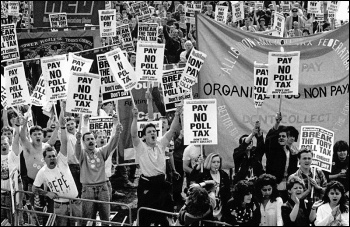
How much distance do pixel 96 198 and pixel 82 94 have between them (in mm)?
1695

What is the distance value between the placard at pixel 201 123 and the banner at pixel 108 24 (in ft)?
30.6

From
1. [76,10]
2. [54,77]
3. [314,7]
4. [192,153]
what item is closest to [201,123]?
[192,153]

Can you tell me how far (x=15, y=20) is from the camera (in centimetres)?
2589

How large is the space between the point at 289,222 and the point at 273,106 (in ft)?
13.2

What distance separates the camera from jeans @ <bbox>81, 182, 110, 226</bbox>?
1010 cm

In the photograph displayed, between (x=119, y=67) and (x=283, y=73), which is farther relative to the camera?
(x=119, y=67)

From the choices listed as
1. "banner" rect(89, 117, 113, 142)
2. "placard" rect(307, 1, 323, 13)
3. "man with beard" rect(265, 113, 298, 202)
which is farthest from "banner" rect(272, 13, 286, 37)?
"man with beard" rect(265, 113, 298, 202)

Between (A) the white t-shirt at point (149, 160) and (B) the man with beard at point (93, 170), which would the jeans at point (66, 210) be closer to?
(B) the man with beard at point (93, 170)

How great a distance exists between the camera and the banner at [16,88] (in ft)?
39.9

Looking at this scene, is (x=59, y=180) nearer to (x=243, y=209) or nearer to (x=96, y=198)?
(x=96, y=198)

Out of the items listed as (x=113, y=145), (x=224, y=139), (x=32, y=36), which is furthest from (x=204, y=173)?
(x=32, y=36)

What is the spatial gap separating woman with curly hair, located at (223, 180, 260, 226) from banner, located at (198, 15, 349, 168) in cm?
343

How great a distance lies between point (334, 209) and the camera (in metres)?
8.45

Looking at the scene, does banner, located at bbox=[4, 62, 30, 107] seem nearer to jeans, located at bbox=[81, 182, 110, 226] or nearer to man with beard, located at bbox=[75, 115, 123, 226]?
man with beard, located at bbox=[75, 115, 123, 226]
